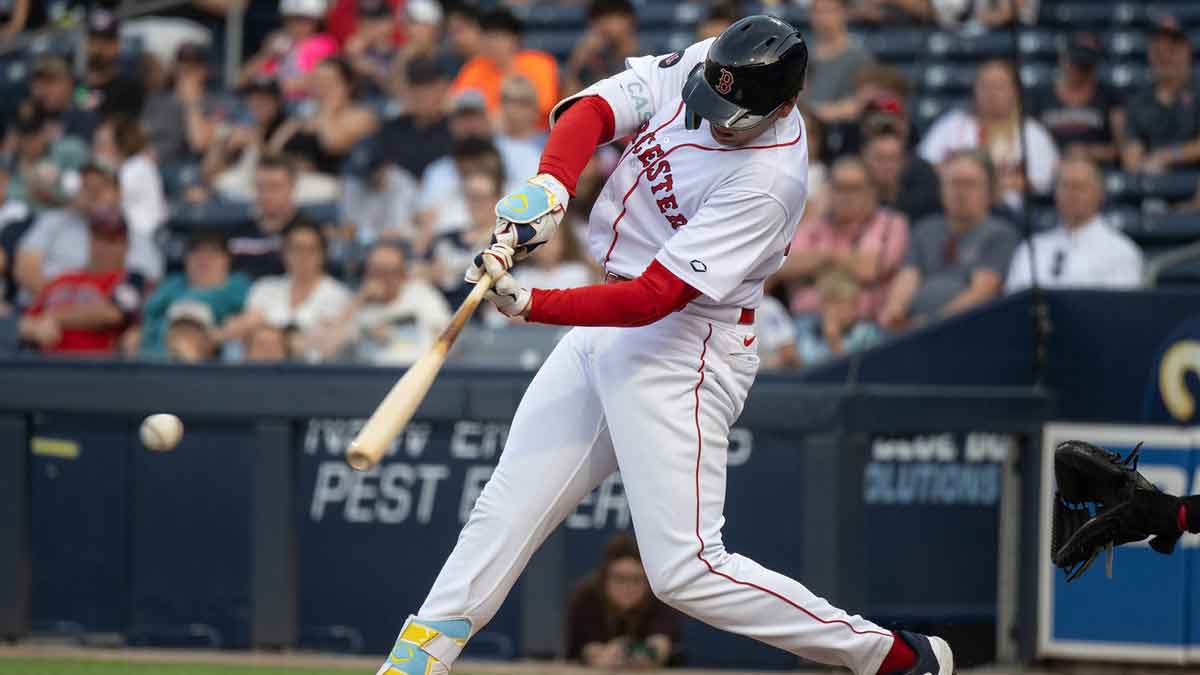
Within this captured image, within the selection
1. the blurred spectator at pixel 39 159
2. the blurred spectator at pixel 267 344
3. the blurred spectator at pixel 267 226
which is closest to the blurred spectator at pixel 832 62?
the blurred spectator at pixel 267 226

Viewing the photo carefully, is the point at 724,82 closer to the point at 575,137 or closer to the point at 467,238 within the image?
the point at 575,137

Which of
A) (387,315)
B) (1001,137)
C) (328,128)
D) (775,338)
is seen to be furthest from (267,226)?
(1001,137)

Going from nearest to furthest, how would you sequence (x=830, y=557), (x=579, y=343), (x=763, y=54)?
1. (x=763, y=54)
2. (x=579, y=343)
3. (x=830, y=557)

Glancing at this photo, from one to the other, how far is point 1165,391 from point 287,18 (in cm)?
631

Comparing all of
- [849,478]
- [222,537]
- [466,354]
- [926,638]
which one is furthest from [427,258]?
[926,638]

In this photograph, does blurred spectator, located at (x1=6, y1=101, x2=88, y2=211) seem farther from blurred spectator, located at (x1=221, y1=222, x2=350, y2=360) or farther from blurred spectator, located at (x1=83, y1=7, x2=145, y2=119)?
blurred spectator, located at (x1=221, y1=222, x2=350, y2=360)

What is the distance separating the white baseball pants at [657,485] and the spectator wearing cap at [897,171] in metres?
3.43

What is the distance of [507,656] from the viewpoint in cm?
644

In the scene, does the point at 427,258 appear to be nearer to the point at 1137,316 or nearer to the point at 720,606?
the point at 1137,316

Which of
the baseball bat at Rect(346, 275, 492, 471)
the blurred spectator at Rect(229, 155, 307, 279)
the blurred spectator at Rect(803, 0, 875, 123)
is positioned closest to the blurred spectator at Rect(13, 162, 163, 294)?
the blurred spectator at Rect(229, 155, 307, 279)

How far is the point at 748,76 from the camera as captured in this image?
13.4 ft

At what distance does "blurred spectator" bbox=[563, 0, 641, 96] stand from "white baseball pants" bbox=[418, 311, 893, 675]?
485cm

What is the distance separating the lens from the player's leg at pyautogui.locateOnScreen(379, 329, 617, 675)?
4293 mm

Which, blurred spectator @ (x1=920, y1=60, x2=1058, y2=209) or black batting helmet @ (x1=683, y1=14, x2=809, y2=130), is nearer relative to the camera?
black batting helmet @ (x1=683, y1=14, x2=809, y2=130)
